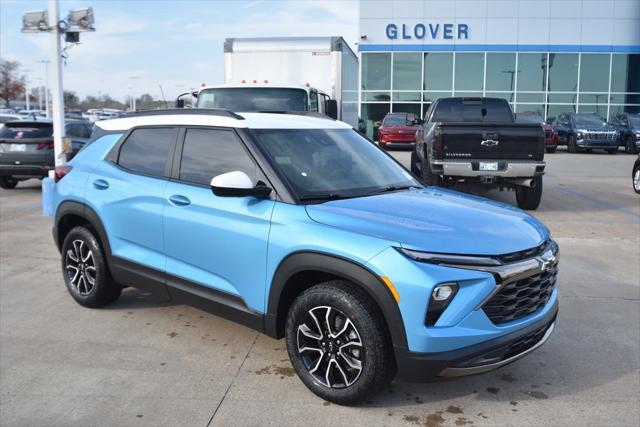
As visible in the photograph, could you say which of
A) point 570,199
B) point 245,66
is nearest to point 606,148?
point 570,199

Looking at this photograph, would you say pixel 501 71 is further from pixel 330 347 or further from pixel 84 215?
pixel 330 347

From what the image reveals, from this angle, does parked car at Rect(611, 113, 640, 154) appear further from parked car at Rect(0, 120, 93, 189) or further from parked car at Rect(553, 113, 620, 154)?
parked car at Rect(0, 120, 93, 189)

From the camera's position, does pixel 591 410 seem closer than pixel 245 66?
Yes

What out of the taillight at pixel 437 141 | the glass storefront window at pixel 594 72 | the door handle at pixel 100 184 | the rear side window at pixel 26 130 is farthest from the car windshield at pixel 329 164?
the glass storefront window at pixel 594 72

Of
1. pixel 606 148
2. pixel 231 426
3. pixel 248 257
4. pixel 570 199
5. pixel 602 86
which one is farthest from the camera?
pixel 602 86

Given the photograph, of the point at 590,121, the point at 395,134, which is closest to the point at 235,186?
the point at 395,134

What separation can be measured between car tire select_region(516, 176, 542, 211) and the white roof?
6.72m

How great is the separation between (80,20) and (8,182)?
4185mm

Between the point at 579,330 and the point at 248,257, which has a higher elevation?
the point at 248,257

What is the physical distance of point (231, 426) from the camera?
3.46 meters

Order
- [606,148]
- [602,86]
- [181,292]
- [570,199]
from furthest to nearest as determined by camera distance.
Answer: [602,86], [606,148], [570,199], [181,292]

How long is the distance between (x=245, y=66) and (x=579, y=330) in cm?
959

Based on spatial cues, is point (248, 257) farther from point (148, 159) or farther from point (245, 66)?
point (245, 66)

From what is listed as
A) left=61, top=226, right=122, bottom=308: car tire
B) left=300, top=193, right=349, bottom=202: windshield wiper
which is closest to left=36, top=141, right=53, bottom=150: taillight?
left=61, top=226, right=122, bottom=308: car tire
